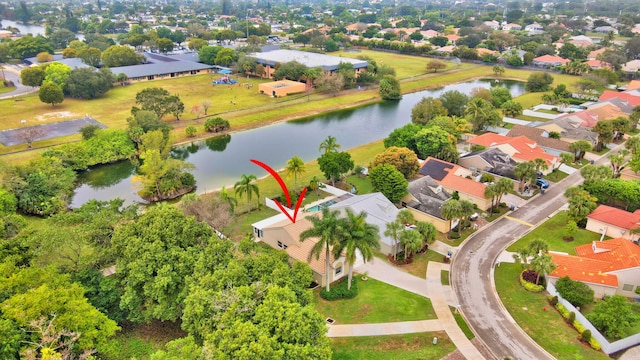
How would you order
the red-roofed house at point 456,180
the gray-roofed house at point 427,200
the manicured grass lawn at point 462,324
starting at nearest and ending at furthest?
the manicured grass lawn at point 462,324 → the gray-roofed house at point 427,200 → the red-roofed house at point 456,180

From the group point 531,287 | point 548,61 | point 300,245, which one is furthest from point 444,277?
point 548,61

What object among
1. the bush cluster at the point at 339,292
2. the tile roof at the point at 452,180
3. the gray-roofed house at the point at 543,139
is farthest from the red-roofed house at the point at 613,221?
the bush cluster at the point at 339,292

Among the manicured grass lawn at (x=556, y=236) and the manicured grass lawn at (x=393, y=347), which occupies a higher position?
the manicured grass lawn at (x=556, y=236)

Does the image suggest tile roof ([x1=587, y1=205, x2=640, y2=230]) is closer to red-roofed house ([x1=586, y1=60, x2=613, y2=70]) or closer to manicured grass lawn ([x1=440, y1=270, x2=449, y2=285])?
manicured grass lawn ([x1=440, y1=270, x2=449, y2=285])

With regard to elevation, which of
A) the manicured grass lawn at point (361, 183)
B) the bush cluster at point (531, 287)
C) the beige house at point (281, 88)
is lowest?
the beige house at point (281, 88)

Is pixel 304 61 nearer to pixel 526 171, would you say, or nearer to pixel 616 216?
pixel 526 171

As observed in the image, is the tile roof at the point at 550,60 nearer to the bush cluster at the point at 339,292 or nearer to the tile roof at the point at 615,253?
the tile roof at the point at 615,253
